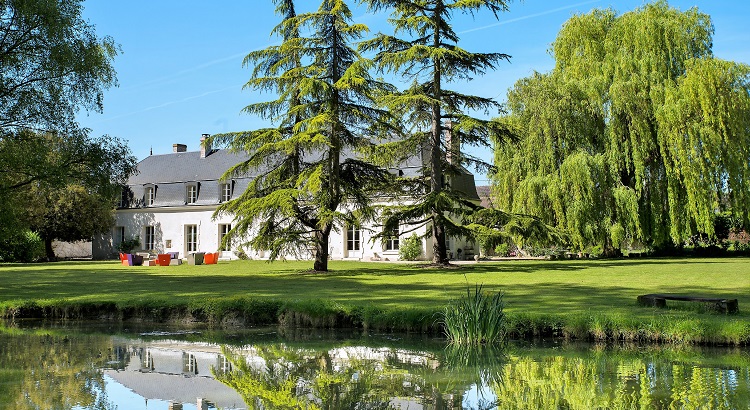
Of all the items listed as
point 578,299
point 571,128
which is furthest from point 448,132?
point 578,299

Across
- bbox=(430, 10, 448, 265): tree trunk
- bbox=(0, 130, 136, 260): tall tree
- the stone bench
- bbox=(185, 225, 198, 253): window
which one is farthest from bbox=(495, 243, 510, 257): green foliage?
the stone bench

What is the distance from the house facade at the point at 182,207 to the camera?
3698 centimetres

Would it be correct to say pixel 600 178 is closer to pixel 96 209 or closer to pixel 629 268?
pixel 629 268

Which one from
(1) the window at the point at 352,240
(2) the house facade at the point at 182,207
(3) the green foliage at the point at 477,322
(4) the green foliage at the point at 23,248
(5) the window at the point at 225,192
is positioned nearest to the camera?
(3) the green foliage at the point at 477,322

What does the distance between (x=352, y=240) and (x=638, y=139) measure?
45.6ft

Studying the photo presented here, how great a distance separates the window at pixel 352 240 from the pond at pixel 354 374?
2292 centimetres

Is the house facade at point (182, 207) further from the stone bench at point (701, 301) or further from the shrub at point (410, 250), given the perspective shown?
the stone bench at point (701, 301)

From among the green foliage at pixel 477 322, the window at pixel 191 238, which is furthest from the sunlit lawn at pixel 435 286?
the window at pixel 191 238

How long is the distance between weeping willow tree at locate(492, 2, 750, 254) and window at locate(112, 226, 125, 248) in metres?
23.1

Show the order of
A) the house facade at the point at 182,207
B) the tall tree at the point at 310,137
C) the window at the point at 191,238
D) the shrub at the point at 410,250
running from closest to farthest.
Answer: the tall tree at the point at 310,137 → the shrub at the point at 410,250 → the house facade at the point at 182,207 → the window at the point at 191,238

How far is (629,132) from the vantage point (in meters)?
27.4

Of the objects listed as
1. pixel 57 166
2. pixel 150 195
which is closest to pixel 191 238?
pixel 150 195

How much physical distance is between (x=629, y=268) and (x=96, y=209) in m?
27.0

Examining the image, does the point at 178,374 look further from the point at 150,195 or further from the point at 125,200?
the point at 125,200
